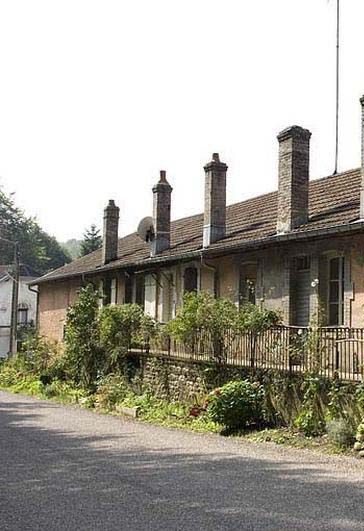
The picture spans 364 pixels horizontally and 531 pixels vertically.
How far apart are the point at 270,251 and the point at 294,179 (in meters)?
1.92

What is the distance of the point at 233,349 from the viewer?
15664 millimetres

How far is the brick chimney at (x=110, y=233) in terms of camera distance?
29.5 meters

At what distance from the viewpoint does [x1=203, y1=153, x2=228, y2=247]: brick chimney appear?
826 inches

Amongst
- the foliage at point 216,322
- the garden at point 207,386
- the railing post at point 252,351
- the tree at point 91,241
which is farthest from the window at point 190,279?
the tree at point 91,241

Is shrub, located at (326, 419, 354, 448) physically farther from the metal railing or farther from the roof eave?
the roof eave

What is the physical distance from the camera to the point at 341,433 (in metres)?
11.0

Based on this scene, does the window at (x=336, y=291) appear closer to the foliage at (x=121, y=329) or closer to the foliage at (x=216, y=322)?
the foliage at (x=216, y=322)

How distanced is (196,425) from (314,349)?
10.8ft

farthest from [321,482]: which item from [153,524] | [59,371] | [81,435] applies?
[59,371]

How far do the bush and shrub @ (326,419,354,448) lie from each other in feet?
7.97

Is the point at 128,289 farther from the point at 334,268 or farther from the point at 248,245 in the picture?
the point at 334,268

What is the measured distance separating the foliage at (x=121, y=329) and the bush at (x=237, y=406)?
23.4 ft

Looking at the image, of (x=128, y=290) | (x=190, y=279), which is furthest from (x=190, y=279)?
(x=128, y=290)

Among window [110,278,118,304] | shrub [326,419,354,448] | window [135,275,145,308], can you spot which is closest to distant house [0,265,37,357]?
window [110,278,118,304]
